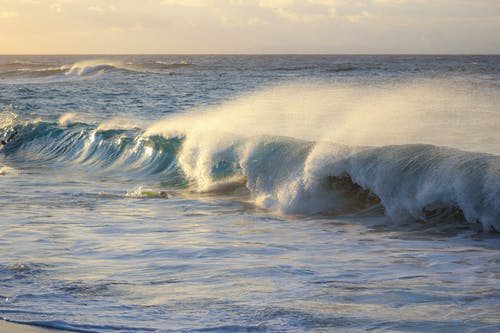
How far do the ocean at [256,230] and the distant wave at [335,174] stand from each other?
26 millimetres

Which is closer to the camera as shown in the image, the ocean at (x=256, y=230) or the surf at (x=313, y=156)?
the ocean at (x=256, y=230)

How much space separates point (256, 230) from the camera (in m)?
8.09

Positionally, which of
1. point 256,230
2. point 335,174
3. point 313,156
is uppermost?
point 313,156

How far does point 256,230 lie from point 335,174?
2418mm

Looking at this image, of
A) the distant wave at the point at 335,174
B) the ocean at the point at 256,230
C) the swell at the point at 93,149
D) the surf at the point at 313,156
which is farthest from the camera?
the swell at the point at 93,149

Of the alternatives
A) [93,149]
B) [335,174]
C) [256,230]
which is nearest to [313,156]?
[335,174]

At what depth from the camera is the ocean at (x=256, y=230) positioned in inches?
198

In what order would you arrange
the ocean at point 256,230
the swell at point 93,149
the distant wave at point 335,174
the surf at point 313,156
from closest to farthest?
the ocean at point 256,230 < the distant wave at point 335,174 < the surf at point 313,156 < the swell at point 93,149

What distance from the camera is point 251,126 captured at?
664 inches

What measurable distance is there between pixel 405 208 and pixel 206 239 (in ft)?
8.81

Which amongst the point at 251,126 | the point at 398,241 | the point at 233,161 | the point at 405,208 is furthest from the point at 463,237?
the point at 251,126

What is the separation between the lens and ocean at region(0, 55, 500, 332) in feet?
16.5

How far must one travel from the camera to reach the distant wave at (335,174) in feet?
27.8

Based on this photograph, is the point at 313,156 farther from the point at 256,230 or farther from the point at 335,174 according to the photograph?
the point at 256,230
